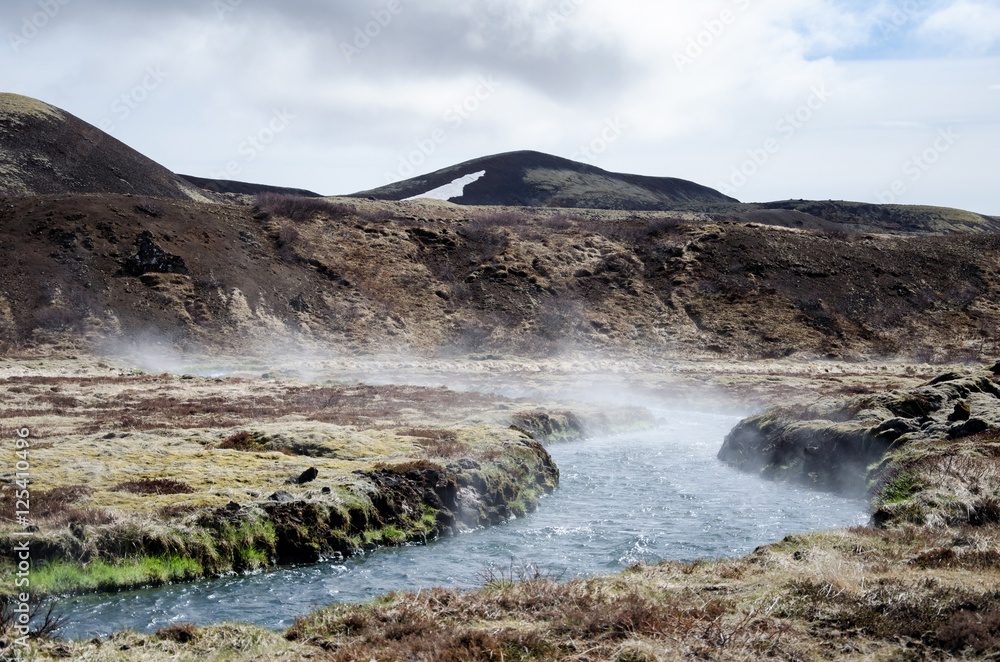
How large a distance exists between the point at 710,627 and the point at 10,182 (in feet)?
385

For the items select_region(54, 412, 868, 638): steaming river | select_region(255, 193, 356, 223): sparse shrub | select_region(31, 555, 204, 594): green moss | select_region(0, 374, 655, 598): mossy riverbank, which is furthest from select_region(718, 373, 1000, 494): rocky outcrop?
select_region(255, 193, 356, 223): sparse shrub

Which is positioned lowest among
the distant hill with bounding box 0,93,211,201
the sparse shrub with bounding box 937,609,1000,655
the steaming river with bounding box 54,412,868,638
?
the steaming river with bounding box 54,412,868,638

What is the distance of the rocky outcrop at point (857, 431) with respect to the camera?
22.6m

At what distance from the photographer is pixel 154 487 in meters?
18.0

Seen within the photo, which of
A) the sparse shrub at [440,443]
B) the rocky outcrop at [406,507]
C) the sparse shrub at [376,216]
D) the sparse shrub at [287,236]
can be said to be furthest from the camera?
the sparse shrub at [376,216]

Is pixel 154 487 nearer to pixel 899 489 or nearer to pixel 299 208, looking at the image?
pixel 899 489

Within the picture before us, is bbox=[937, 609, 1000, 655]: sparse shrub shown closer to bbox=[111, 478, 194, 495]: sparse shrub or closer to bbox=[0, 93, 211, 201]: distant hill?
bbox=[111, 478, 194, 495]: sparse shrub

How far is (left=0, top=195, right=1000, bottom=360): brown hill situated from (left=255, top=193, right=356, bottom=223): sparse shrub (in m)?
0.37

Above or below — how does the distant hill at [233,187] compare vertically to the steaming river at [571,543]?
above

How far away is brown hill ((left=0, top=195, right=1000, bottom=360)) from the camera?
74375mm

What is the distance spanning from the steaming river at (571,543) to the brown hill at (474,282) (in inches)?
2119

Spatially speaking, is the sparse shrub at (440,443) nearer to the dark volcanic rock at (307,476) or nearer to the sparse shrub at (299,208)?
the dark volcanic rock at (307,476)

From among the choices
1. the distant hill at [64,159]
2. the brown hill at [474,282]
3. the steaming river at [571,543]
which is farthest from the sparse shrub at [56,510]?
the distant hill at [64,159]

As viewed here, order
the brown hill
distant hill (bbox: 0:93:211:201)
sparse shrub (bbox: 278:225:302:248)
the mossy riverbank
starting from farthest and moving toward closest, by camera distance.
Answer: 1. distant hill (bbox: 0:93:211:201)
2. sparse shrub (bbox: 278:225:302:248)
3. the brown hill
4. the mossy riverbank
